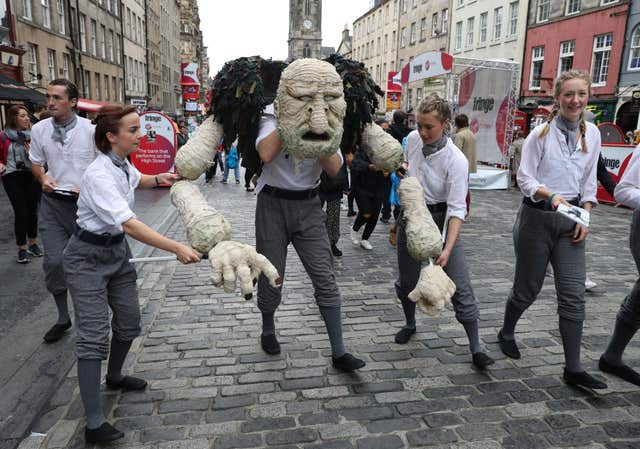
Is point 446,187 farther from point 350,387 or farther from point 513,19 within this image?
point 513,19

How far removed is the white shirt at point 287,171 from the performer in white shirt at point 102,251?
0.81 meters

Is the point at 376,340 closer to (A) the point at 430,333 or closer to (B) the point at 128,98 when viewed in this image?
(A) the point at 430,333

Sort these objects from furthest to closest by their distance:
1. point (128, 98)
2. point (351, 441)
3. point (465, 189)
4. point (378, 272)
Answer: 1. point (128, 98)
2. point (378, 272)
3. point (465, 189)
4. point (351, 441)

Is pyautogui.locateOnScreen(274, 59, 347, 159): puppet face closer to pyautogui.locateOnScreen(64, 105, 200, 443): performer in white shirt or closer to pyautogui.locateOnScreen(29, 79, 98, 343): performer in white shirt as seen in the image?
pyautogui.locateOnScreen(64, 105, 200, 443): performer in white shirt

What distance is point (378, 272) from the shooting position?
581 centimetres

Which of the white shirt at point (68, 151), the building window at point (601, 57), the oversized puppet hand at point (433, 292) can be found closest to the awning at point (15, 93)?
the white shirt at point (68, 151)

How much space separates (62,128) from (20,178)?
2.74 meters

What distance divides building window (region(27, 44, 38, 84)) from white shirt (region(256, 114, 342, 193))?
20.7 meters

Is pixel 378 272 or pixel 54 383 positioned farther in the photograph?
pixel 378 272

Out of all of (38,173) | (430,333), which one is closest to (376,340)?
(430,333)

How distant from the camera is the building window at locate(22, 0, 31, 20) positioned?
19516 millimetres

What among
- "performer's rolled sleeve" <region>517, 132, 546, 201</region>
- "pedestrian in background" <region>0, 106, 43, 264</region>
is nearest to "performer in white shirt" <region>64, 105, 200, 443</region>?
"performer's rolled sleeve" <region>517, 132, 546, 201</region>

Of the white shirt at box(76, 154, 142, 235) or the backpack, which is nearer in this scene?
the white shirt at box(76, 154, 142, 235)

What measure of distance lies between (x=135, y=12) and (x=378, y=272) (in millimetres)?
40972
